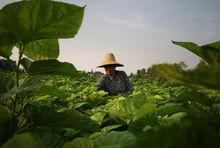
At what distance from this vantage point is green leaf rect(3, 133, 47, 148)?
2.49ft

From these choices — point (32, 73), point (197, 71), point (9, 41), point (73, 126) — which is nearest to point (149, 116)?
point (73, 126)

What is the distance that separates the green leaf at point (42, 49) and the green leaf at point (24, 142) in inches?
17.5

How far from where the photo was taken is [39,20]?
98 centimetres

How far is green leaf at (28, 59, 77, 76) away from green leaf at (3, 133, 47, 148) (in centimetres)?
28

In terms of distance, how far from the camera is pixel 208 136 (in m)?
0.29

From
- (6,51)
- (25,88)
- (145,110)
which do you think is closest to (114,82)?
(145,110)

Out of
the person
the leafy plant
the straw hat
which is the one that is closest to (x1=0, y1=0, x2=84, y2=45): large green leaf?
the leafy plant

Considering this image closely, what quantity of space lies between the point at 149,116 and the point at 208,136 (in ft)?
3.58

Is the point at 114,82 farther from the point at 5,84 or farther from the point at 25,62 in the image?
the point at 5,84

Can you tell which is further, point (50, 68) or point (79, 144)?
point (50, 68)

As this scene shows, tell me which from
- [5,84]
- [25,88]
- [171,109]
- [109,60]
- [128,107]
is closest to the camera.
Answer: [25,88]

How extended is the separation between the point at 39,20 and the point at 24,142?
36 centimetres

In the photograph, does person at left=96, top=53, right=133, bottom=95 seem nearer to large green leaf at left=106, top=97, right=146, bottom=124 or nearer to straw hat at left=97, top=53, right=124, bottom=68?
straw hat at left=97, top=53, right=124, bottom=68

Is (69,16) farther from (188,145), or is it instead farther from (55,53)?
(188,145)
